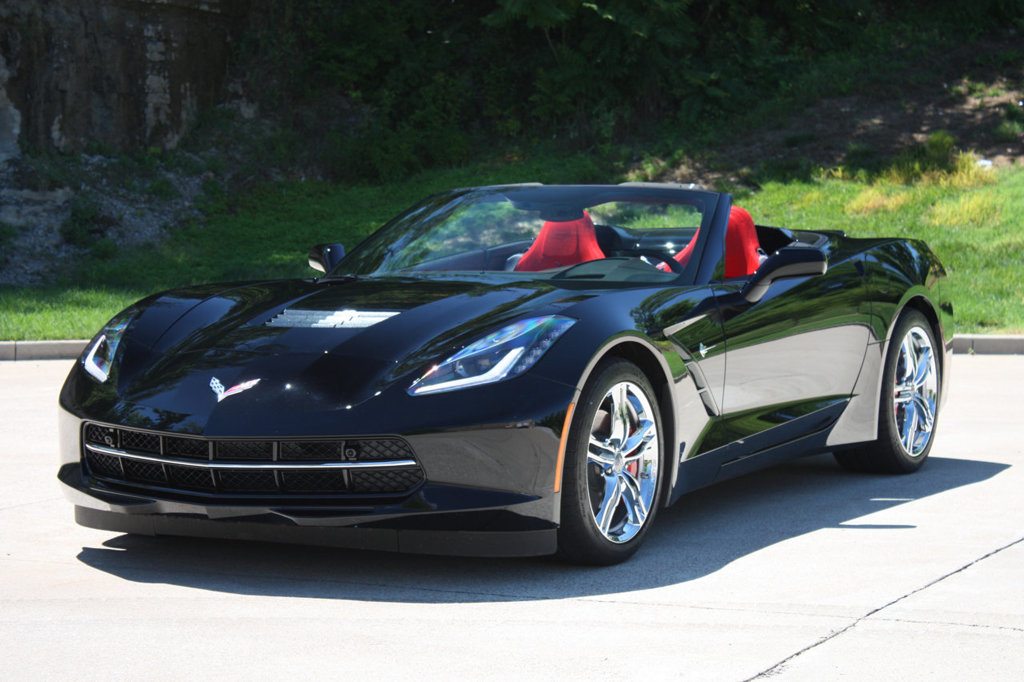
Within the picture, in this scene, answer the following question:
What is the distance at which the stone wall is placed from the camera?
22.8 m

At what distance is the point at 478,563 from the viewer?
5352mm

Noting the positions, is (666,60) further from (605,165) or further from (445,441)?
(445,441)

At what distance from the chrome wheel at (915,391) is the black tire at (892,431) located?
1 cm

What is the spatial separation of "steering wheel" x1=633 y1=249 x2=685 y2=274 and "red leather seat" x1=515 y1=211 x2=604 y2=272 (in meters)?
0.20

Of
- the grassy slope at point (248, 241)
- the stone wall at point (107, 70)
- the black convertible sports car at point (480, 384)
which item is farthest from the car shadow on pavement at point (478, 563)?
the stone wall at point (107, 70)

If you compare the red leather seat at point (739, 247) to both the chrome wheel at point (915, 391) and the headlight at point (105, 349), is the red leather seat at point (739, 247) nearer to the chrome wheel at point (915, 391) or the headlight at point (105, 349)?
the chrome wheel at point (915, 391)

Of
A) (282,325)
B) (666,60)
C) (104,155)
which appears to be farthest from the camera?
(666,60)

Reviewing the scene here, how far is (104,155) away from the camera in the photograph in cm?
2395

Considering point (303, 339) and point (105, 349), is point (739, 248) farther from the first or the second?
point (105, 349)

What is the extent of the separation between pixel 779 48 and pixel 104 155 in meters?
11.3

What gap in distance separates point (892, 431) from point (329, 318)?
2.97m

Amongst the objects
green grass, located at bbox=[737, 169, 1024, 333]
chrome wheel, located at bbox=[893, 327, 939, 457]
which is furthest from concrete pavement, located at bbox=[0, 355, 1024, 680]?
green grass, located at bbox=[737, 169, 1024, 333]

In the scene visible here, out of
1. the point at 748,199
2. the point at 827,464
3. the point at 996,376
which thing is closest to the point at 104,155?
the point at 748,199

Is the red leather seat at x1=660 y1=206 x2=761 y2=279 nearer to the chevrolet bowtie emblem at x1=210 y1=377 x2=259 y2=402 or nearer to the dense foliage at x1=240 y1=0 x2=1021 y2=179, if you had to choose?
the chevrolet bowtie emblem at x1=210 y1=377 x2=259 y2=402
